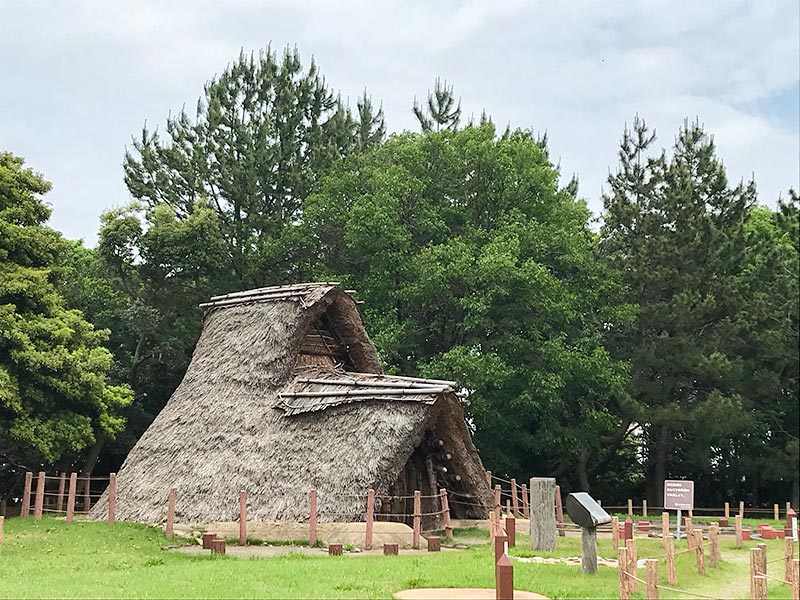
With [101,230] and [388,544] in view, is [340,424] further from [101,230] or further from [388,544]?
[101,230]

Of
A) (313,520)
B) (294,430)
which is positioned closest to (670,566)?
(313,520)

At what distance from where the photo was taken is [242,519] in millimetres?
16266

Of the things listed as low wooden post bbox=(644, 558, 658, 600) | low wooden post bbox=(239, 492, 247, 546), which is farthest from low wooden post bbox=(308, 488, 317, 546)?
low wooden post bbox=(644, 558, 658, 600)

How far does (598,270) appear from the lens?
29344 mm

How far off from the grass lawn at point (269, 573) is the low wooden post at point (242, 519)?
4.96 feet

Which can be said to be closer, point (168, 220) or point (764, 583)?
point (764, 583)

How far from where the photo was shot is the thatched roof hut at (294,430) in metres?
17.6

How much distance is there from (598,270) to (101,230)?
17086 millimetres

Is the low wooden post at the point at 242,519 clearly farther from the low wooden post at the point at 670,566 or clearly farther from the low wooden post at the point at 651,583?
the low wooden post at the point at 651,583

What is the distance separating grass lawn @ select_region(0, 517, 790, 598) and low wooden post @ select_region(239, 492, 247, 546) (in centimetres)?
151

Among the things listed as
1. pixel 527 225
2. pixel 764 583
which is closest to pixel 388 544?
pixel 764 583

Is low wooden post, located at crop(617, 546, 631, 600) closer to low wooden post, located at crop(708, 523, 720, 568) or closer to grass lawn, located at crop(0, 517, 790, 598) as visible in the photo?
grass lawn, located at crop(0, 517, 790, 598)

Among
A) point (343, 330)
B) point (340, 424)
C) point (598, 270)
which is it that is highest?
point (598, 270)

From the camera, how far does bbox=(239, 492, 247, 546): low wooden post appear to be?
16141 millimetres
